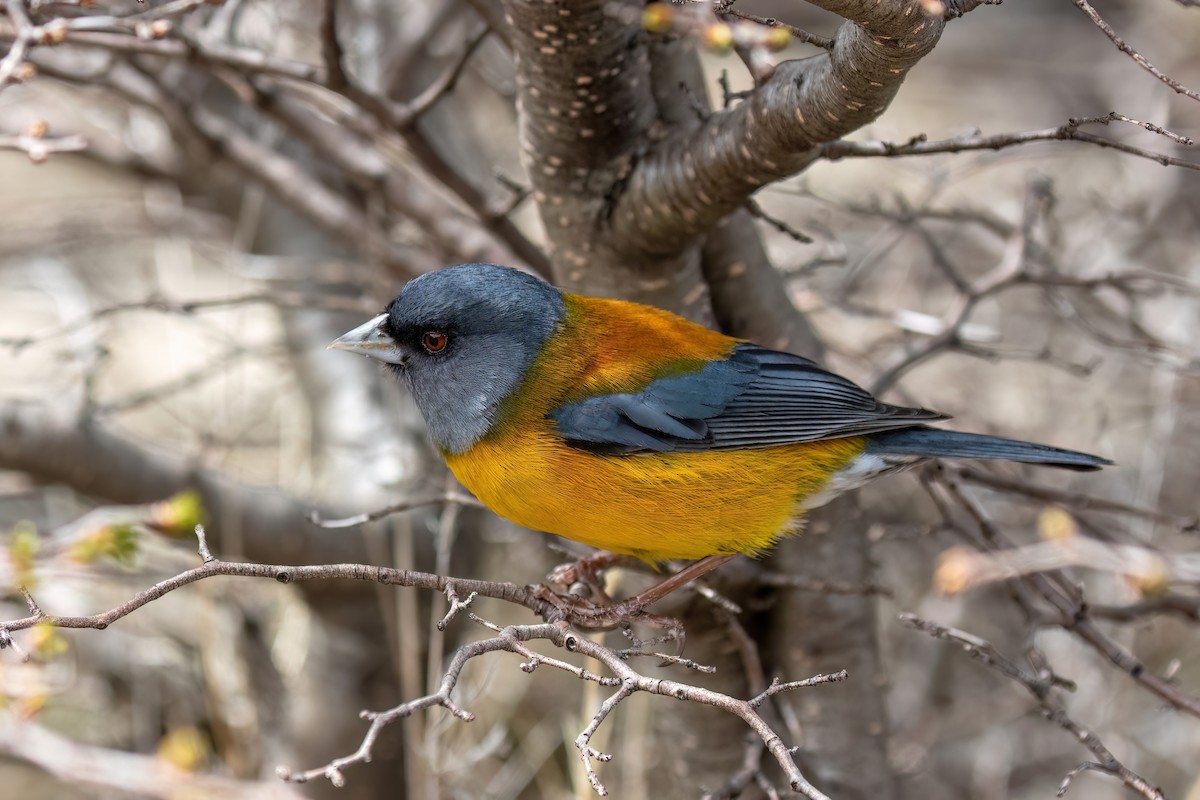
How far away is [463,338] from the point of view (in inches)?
129

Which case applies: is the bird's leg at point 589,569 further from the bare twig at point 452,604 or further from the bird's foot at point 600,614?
the bare twig at point 452,604

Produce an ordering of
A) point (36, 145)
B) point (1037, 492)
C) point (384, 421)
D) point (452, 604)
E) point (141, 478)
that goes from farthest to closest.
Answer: point (384, 421) < point (141, 478) < point (1037, 492) < point (36, 145) < point (452, 604)

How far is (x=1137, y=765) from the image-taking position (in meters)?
5.29

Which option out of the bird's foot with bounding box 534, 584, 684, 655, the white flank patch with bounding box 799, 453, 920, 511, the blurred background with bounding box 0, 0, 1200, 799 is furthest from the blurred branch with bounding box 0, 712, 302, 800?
the white flank patch with bounding box 799, 453, 920, 511

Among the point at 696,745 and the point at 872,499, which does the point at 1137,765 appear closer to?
the point at 872,499

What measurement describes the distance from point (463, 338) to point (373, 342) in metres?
0.26

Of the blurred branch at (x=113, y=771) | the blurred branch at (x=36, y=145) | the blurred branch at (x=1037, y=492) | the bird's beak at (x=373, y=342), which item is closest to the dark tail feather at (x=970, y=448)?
the blurred branch at (x=1037, y=492)

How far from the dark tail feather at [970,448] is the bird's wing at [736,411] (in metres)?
0.08

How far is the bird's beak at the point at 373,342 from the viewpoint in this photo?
3258 mm

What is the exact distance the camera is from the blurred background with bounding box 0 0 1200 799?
4.02 metres

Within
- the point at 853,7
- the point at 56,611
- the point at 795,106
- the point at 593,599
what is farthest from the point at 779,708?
the point at 56,611

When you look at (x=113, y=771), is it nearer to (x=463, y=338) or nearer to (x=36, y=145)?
(x=463, y=338)

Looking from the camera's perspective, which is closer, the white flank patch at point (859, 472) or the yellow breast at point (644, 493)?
the yellow breast at point (644, 493)

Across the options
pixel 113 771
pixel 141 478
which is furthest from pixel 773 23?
pixel 141 478
